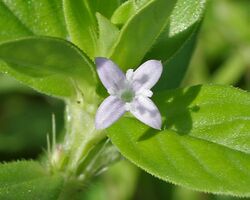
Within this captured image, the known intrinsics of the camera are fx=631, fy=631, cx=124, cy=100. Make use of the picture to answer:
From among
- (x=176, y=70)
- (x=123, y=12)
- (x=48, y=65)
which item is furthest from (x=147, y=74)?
(x=176, y=70)

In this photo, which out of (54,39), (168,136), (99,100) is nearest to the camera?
(54,39)

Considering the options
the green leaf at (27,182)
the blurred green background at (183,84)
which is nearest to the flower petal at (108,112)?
the green leaf at (27,182)

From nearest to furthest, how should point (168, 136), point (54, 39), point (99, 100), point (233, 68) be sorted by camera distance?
point (54, 39), point (168, 136), point (99, 100), point (233, 68)

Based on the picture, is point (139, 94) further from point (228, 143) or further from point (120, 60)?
point (228, 143)

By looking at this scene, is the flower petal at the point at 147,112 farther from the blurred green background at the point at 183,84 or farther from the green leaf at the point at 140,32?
the blurred green background at the point at 183,84

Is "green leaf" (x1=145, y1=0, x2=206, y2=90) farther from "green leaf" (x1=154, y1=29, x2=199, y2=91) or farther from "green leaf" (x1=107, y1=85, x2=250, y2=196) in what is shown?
"green leaf" (x1=154, y1=29, x2=199, y2=91)

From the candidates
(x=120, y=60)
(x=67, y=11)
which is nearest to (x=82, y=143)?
(x=120, y=60)
